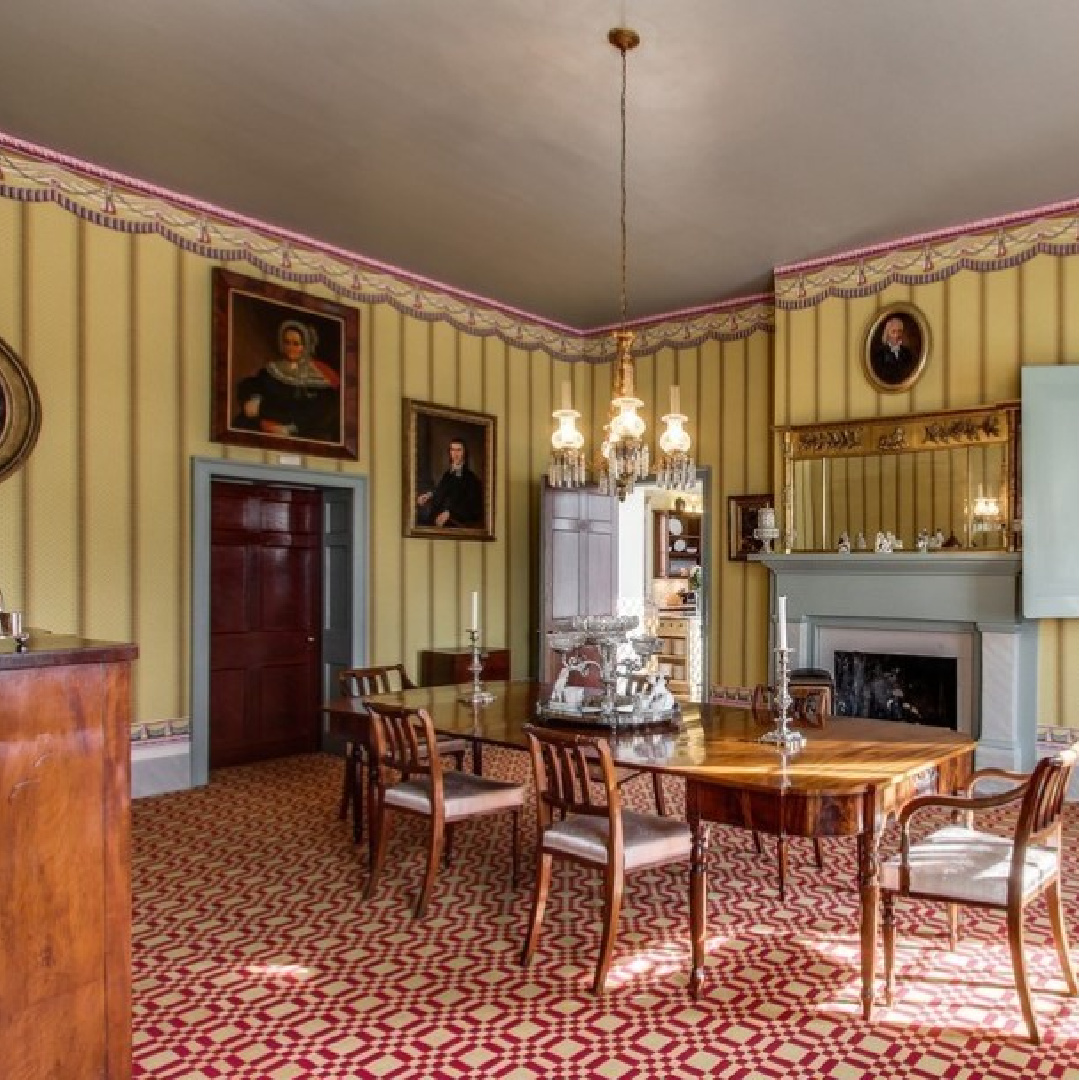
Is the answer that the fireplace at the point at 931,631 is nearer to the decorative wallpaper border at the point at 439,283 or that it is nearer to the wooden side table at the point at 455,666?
the decorative wallpaper border at the point at 439,283

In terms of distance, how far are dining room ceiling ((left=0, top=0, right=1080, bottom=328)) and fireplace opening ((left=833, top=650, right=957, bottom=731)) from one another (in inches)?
115

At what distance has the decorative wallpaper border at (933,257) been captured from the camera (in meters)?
5.87

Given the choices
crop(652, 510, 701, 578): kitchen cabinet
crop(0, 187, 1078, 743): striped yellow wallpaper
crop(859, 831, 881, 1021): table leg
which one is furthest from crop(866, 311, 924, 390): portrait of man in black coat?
crop(652, 510, 701, 578): kitchen cabinet

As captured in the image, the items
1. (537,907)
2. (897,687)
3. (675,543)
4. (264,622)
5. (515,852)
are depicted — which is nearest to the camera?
(537,907)

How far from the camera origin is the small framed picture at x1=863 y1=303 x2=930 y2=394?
6.40 m

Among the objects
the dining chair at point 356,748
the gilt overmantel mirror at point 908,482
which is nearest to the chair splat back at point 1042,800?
the dining chair at point 356,748

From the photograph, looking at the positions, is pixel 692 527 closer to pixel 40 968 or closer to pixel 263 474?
pixel 263 474

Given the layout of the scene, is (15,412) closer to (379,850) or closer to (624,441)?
(379,850)

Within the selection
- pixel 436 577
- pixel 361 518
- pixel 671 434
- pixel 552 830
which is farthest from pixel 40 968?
pixel 436 577

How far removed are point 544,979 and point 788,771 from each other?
3.61 ft

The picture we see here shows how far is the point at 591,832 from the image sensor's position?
3.39 metres

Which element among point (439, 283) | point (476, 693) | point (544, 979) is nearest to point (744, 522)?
point (439, 283)

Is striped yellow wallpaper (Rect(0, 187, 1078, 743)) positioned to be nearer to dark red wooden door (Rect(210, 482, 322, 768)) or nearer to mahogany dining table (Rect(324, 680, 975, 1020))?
dark red wooden door (Rect(210, 482, 322, 768))

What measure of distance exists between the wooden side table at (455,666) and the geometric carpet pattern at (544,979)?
8.31ft
